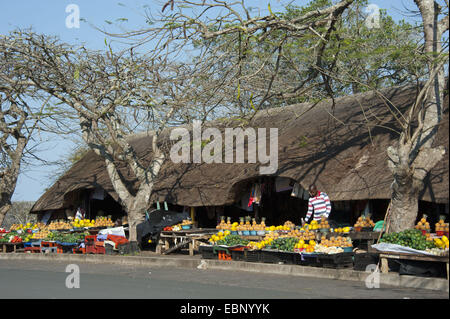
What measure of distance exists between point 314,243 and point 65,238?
10114 millimetres

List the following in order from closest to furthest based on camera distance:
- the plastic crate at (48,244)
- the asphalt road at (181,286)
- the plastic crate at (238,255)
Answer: the asphalt road at (181,286), the plastic crate at (238,255), the plastic crate at (48,244)

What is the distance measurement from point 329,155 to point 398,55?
12.5 feet

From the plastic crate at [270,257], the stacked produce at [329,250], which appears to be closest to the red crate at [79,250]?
the plastic crate at [270,257]

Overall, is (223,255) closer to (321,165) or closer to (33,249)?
(321,165)

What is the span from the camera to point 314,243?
14.0 metres

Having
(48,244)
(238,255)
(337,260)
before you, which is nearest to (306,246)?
(337,260)

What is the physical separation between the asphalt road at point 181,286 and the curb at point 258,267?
345mm

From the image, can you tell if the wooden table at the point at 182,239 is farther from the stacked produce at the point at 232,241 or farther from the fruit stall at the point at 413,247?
the fruit stall at the point at 413,247

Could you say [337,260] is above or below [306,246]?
below

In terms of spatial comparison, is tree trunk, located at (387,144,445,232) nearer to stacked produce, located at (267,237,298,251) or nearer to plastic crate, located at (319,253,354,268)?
plastic crate, located at (319,253,354,268)

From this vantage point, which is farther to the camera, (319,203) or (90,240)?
(90,240)

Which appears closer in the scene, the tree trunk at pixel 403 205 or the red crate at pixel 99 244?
the tree trunk at pixel 403 205

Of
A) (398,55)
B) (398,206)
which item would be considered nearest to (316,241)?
(398,206)

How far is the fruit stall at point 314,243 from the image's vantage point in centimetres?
1173
